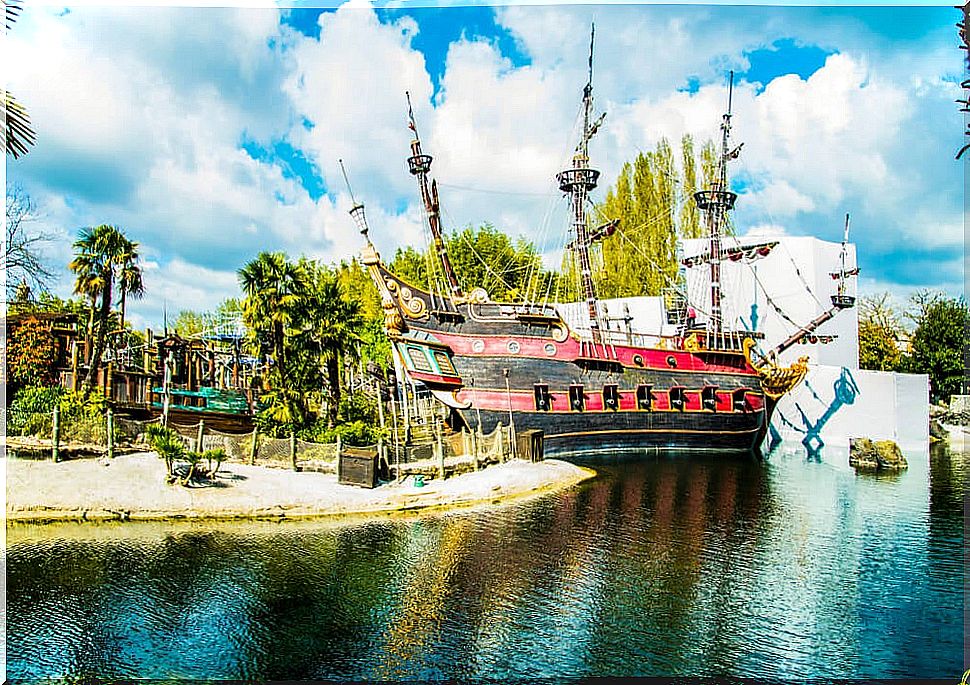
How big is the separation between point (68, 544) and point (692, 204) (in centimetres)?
2787

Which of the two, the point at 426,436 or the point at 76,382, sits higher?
the point at 76,382

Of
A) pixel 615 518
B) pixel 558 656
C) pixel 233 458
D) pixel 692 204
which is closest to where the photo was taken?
pixel 558 656

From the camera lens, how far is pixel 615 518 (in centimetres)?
1320

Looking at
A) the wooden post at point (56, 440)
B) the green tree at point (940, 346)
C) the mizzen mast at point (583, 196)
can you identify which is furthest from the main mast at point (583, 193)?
the green tree at point (940, 346)

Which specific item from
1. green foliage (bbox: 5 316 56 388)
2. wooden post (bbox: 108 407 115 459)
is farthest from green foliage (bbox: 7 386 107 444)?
green foliage (bbox: 5 316 56 388)

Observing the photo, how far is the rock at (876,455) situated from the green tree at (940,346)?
8793mm

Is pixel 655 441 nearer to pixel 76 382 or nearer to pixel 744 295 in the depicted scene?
pixel 744 295

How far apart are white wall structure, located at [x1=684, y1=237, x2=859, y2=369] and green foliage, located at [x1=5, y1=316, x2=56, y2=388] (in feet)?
60.6

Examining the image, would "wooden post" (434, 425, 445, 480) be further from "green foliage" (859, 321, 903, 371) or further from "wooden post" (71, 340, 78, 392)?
"green foliage" (859, 321, 903, 371)

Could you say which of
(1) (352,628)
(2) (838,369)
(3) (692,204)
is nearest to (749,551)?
(1) (352,628)

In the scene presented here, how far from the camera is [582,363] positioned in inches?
794

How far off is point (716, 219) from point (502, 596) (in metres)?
16.7

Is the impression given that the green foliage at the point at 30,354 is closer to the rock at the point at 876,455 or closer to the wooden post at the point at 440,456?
the wooden post at the point at 440,456

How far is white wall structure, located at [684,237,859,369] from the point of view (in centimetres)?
2345
